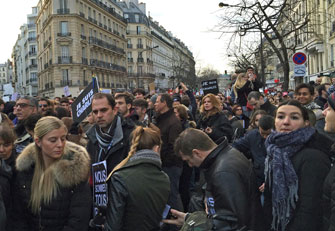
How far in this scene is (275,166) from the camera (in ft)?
9.96

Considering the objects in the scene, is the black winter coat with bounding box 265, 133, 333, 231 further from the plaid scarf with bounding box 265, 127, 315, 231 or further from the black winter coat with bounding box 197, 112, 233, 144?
the black winter coat with bounding box 197, 112, 233, 144

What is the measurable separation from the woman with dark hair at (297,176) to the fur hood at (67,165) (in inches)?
64.7

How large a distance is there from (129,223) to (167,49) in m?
106

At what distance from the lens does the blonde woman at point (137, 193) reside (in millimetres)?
2945

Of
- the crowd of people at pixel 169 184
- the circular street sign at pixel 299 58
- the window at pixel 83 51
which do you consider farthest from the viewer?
the window at pixel 83 51

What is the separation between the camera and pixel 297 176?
2936mm

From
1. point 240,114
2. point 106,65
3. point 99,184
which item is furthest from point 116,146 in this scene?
point 106,65

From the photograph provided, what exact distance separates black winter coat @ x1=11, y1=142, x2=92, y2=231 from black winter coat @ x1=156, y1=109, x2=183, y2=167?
254 centimetres

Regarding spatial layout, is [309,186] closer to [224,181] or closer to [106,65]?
[224,181]

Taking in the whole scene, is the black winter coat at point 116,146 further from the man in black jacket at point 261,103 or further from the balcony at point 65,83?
the balcony at point 65,83

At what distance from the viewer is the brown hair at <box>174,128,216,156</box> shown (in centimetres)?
287

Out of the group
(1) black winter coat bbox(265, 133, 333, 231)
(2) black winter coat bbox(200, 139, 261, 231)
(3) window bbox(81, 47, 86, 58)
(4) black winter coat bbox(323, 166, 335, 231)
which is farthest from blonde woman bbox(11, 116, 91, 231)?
(3) window bbox(81, 47, 86, 58)

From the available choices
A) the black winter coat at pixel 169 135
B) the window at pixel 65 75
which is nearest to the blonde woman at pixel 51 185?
the black winter coat at pixel 169 135

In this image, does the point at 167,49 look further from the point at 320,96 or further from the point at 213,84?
the point at 320,96
